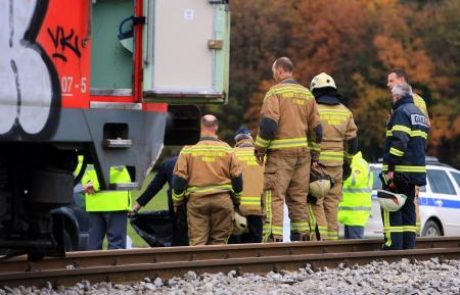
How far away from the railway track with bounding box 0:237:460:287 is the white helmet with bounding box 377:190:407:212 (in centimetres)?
51

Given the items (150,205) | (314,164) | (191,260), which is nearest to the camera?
(191,260)

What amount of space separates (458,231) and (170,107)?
10962 mm

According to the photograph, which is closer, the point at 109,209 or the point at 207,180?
the point at 207,180

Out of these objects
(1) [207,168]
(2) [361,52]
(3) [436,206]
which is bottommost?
(3) [436,206]

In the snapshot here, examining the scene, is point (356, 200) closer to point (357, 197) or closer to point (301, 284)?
point (357, 197)

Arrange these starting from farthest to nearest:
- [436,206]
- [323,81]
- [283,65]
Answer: [436,206] → [323,81] → [283,65]

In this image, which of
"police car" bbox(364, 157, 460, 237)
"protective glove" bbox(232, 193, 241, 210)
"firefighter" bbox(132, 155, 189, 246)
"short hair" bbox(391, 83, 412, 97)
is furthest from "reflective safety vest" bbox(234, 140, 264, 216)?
"police car" bbox(364, 157, 460, 237)

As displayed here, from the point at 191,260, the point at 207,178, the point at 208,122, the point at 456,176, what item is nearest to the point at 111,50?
the point at 191,260

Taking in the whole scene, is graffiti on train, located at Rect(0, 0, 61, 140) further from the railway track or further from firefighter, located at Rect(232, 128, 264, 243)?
firefighter, located at Rect(232, 128, 264, 243)

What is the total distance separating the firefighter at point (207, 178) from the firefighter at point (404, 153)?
172 centimetres

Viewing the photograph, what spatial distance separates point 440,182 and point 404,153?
26.8 feet

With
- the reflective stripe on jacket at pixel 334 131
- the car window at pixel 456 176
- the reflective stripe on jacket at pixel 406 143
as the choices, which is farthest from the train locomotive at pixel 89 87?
the car window at pixel 456 176

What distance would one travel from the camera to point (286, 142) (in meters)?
11.8

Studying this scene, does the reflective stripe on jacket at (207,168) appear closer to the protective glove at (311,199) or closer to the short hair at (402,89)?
the protective glove at (311,199)
